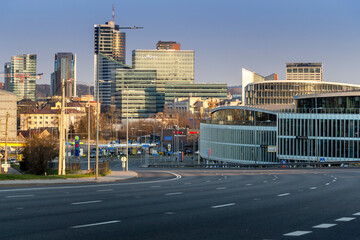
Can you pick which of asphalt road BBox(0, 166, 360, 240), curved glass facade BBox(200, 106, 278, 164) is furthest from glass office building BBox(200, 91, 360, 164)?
asphalt road BBox(0, 166, 360, 240)

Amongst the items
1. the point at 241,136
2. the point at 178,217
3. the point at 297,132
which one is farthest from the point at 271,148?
the point at 178,217

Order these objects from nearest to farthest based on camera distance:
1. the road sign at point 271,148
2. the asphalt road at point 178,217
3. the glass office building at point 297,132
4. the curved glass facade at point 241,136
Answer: the asphalt road at point 178,217, the glass office building at point 297,132, the road sign at point 271,148, the curved glass facade at point 241,136

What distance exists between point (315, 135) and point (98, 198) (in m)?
81.5

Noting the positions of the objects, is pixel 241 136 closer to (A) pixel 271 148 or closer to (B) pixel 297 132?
(A) pixel 271 148

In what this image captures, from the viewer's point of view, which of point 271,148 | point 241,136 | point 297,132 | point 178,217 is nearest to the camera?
point 178,217

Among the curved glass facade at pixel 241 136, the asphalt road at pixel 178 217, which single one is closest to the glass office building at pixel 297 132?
the curved glass facade at pixel 241 136

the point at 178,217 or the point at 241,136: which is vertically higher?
the point at 241,136

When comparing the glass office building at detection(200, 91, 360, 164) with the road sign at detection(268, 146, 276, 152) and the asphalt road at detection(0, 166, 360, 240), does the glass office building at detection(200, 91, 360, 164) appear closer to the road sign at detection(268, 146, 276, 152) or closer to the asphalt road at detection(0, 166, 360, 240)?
the road sign at detection(268, 146, 276, 152)

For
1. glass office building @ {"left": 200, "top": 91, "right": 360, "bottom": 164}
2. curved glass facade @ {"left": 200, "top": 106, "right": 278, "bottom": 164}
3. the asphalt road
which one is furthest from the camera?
curved glass facade @ {"left": 200, "top": 106, "right": 278, "bottom": 164}

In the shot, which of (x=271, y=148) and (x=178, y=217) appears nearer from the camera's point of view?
(x=178, y=217)

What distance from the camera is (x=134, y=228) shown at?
52.4ft

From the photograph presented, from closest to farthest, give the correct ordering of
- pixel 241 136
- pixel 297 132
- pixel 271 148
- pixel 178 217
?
pixel 178 217 → pixel 297 132 → pixel 271 148 → pixel 241 136

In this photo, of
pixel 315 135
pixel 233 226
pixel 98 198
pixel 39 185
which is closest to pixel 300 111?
pixel 315 135

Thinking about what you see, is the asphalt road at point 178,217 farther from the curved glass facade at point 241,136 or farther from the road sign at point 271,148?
the curved glass facade at point 241,136
